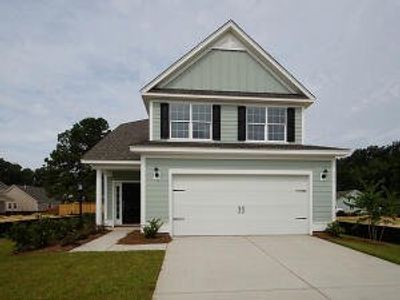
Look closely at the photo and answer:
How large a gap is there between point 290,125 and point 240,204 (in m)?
4.87

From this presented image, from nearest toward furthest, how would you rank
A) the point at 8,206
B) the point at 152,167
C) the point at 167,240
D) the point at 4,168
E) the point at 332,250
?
the point at 332,250 < the point at 167,240 < the point at 152,167 < the point at 8,206 < the point at 4,168

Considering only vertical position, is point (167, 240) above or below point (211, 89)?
below

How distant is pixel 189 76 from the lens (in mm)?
20953

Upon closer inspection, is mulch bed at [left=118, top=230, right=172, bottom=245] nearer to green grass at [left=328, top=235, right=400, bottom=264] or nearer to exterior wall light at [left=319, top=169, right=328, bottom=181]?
green grass at [left=328, top=235, right=400, bottom=264]

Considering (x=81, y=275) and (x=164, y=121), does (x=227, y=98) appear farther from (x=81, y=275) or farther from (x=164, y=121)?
(x=81, y=275)

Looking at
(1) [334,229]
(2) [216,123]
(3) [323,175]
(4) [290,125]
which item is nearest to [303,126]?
(4) [290,125]

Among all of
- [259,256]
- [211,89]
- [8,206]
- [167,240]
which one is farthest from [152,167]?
[8,206]

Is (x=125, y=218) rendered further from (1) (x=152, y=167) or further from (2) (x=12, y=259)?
(2) (x=12, y=259)

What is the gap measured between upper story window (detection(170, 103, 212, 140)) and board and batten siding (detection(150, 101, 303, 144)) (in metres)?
0.59

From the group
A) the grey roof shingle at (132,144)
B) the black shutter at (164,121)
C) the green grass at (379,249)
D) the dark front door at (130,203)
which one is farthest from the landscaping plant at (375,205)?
the dark front door at (130,203)

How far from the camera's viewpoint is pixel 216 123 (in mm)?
20531

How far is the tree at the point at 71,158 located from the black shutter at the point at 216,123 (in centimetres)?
3844

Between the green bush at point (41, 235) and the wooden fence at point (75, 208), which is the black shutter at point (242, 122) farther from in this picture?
the wooden fence at point (75, 208)

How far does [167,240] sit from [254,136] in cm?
672
